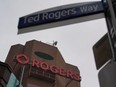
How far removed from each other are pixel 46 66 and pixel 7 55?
24.6 ft

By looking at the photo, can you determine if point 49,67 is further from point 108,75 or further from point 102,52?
point 108,75

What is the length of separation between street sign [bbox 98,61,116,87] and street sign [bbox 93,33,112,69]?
0.20 metres

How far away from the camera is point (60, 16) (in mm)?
5055

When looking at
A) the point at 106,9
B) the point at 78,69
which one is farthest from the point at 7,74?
the point at 78,69

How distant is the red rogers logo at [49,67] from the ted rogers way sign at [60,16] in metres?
32.4

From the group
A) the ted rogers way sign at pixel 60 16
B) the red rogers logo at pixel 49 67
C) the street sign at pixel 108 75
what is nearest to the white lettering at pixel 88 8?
the ted rogers way sign at pixel 60 16

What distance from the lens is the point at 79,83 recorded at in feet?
140

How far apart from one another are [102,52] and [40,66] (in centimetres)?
3467

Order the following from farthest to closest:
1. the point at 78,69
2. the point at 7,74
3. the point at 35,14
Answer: the point at 78,69, the point at 7,74, the point at 35,14

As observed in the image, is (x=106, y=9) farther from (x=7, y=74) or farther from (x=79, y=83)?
(x=79, y=83)

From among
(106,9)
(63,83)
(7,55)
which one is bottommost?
(106,9)

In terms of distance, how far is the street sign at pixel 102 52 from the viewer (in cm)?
395

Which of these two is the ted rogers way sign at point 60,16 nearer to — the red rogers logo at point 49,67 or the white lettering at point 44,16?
the white lettering at point 44,16

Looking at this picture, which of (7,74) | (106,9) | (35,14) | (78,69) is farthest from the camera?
(78,69)
